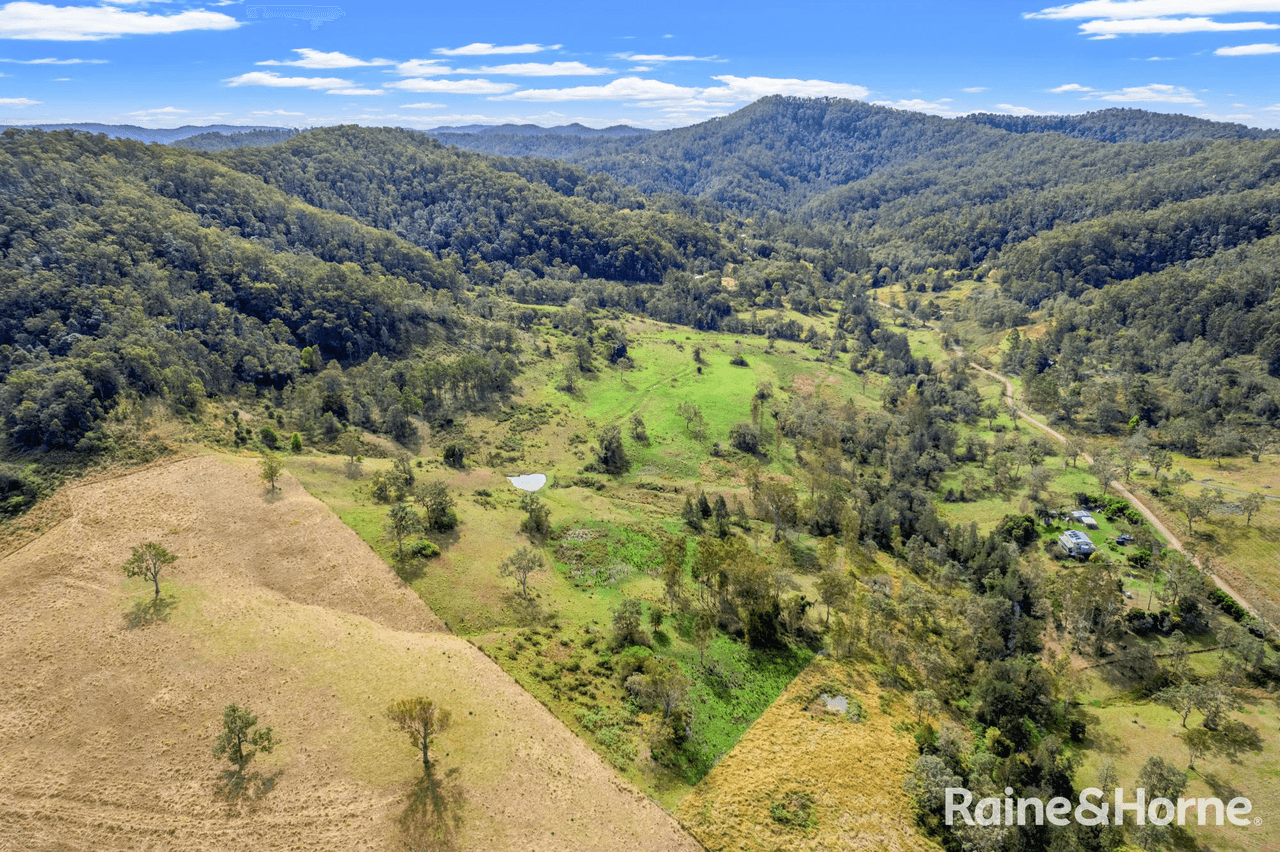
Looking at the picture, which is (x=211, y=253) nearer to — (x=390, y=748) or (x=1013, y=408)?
(x=390, y=748)

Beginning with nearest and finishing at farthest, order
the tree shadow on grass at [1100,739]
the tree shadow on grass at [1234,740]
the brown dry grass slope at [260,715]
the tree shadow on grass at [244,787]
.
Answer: the brown dry grass slope at [260,715] < the tree shadow on grass at [244,787] < the tree shadow on grass at [1234,740] < the tree shadow on grass at [1100,739]

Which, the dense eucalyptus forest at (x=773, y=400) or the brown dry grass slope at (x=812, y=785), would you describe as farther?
the dense eucalyptus forest at (x=773, y=400)

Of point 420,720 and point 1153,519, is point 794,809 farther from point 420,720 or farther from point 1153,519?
point 1153,519

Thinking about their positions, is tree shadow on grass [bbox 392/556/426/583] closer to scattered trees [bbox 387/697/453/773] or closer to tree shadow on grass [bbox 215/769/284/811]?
scattered trees [bbox 387/697/453/773]

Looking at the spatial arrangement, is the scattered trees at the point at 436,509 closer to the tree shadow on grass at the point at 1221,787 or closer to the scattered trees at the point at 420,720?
the scattered trees at the point at 420,720

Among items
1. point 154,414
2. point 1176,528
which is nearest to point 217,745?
point 154,414

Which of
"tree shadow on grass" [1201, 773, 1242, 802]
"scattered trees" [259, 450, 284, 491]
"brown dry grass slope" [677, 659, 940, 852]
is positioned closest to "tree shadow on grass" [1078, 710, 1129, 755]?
"tree shadow on grass" [1201, 773, 1242, 802]

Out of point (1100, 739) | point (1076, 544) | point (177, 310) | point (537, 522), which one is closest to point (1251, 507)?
point (1076, 544)

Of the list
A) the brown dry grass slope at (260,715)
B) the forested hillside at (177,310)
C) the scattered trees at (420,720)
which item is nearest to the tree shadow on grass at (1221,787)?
the brown dry grass slope at (260,715)
